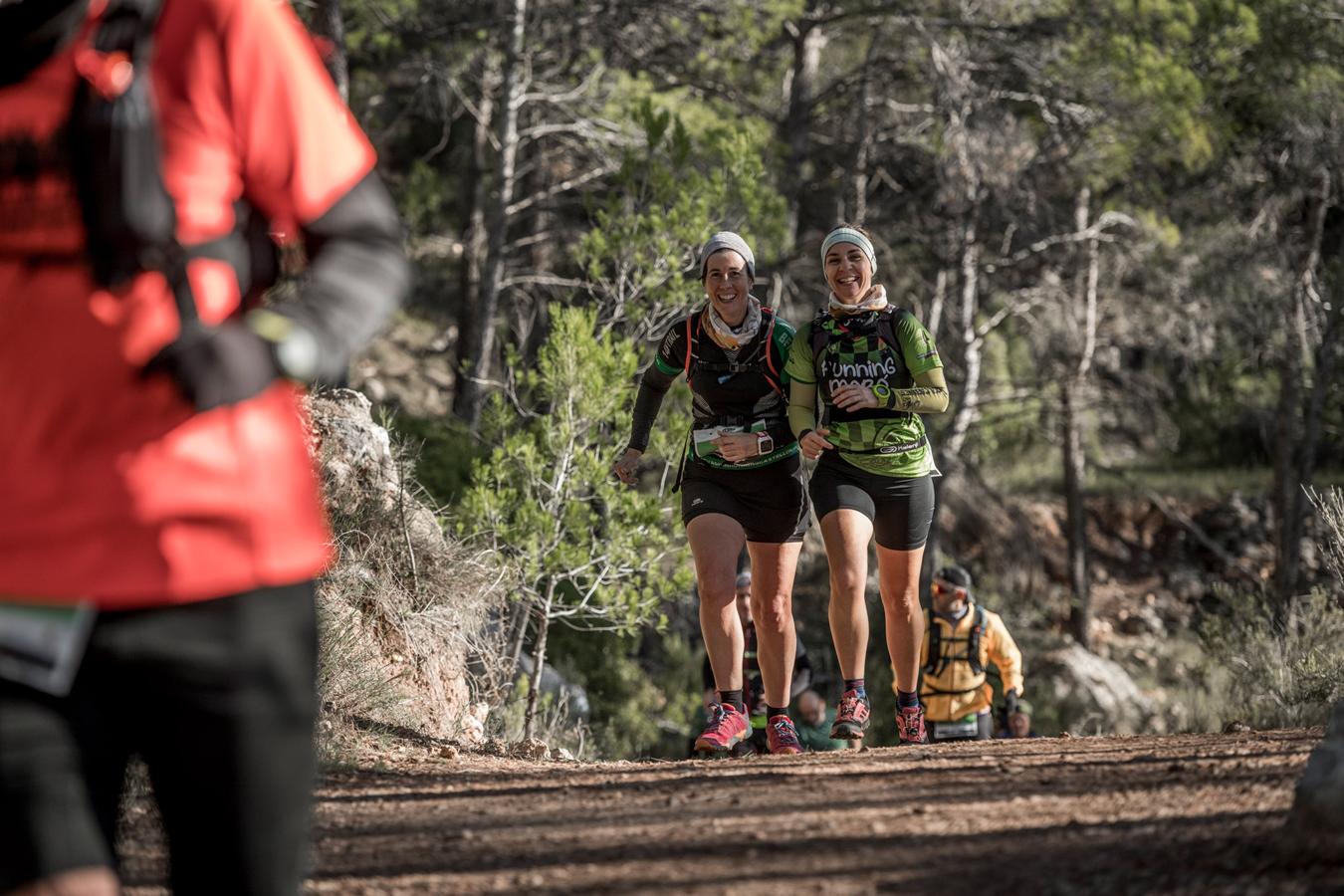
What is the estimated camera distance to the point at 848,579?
6281 mm

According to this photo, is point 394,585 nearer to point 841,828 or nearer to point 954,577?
point 954,577

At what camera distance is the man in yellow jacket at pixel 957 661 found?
9500 millimetres

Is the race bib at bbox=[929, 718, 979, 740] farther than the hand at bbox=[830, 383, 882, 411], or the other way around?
the race bib at bbox=[929, 718, 979, 740]

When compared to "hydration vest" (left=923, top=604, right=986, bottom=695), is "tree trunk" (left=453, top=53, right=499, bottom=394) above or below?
above

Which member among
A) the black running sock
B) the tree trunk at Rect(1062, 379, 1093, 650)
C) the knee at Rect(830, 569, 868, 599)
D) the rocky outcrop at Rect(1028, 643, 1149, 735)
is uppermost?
→ the knee at Rect(830, 569, 868, 599)

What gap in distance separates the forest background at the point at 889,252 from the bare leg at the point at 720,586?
447 centimetres

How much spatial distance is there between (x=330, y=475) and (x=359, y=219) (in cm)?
631

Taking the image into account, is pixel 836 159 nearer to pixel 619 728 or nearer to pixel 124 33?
pixel 619 728

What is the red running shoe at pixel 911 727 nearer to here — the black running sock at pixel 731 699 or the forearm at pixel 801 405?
the black running sock at pixel 731 699

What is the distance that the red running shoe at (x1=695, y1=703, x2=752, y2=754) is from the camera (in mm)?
6281

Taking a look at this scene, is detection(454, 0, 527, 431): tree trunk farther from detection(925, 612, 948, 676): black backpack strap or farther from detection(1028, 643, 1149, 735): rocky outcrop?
detection(1028, 643, 1149, 735): rocky outcrop

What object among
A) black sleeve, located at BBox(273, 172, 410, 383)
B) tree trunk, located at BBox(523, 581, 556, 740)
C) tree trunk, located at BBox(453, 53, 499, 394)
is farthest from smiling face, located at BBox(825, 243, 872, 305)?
tree trunk, located at BBox(453, 53, 499, 394)

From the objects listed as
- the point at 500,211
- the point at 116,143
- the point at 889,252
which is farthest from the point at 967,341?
the point at 116,143

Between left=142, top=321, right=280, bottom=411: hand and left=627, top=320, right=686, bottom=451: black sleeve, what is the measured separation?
4613mm
